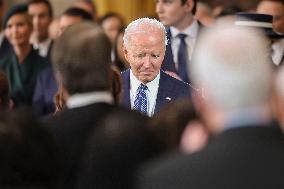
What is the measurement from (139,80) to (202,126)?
7.42ft

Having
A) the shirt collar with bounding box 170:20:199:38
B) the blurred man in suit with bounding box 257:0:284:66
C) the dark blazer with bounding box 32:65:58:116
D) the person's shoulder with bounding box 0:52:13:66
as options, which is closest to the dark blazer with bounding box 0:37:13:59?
the person's shoulder with bounding box 0:52:13:66

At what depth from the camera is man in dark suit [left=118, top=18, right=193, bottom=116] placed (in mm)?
5488

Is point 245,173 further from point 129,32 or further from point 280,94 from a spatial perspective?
point 129,32

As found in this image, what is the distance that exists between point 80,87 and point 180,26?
144 inches

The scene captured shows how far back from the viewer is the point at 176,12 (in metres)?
7.27

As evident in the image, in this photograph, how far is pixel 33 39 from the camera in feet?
31.3

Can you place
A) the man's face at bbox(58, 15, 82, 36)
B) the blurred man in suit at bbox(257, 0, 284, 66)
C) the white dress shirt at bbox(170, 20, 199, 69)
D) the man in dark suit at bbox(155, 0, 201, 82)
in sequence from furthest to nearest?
the man's face at bbox(58, 15, 82, 36) → the blurred man in suit at bbox(257, 0, 284, 66) → the white dress shirt at bbox(170, 20, 199, 69) → the man in dark suit at bbox(155, 0, 201, 82)

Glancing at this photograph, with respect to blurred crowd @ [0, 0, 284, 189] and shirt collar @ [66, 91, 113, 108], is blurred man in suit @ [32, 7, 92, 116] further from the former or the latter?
shirt collar @ [66, 91, 113, 108]

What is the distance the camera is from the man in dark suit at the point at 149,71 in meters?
5.49

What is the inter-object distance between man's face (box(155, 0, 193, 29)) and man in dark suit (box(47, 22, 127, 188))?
3364 mm

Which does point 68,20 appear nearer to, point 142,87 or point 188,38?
point 188,38

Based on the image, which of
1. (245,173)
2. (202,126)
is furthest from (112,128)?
(245,173)

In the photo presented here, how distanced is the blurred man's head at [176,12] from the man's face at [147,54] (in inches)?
65.7

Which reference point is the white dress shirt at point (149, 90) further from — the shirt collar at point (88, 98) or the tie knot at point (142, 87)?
the shirt collar at point (88, 98)
